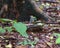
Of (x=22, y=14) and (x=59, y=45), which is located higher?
(x=22, y=14)

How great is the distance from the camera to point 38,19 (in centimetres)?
511

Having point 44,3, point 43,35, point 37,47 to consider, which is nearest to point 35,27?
point 43,35

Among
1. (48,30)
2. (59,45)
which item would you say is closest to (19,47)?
(59,45)

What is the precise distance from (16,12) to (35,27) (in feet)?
2.75

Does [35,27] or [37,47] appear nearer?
[37,47]

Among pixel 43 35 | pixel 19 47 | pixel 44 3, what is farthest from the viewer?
pixel 44 3

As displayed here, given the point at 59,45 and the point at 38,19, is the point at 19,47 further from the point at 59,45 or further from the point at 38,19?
the point at 38,19

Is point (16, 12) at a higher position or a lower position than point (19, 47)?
higher

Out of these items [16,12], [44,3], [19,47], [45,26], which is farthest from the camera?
[44,3]

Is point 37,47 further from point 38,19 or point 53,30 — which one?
point 38,19

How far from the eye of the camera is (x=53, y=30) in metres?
4.26

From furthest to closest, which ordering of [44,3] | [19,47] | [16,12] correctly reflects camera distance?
[44,3]
[16,12]
[19,47]

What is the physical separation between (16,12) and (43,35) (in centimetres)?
102

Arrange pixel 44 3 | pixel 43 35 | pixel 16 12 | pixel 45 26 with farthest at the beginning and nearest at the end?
pixel 44 3
pixel 16 12
pixel 45 26
pixel 43 35
